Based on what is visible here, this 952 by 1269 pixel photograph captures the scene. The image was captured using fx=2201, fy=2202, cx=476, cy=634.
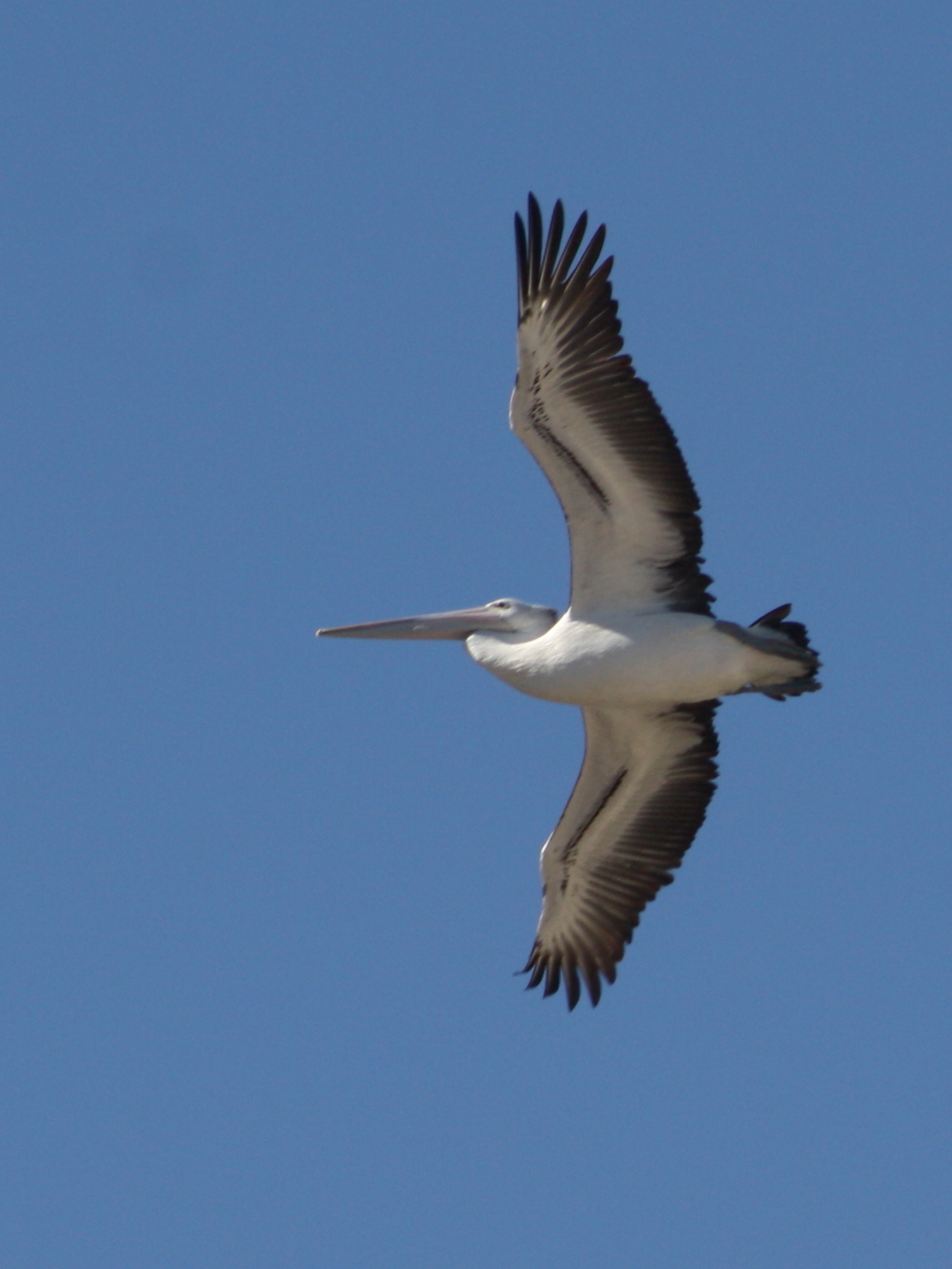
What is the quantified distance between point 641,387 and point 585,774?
2.87m

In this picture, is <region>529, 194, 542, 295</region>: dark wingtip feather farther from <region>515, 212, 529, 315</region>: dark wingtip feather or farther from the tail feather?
the tail feather

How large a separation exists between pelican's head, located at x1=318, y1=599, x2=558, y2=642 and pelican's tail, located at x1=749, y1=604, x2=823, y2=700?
4.78ft

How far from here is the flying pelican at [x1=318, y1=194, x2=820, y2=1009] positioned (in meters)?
13.2

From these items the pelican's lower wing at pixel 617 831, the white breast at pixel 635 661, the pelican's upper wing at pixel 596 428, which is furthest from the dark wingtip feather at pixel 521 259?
the pelican's lower wing at pixel 617 831

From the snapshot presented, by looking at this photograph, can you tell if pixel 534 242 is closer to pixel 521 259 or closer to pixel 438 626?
pixel 521 259

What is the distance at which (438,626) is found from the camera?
586 inches

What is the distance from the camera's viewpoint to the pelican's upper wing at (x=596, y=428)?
13.2m

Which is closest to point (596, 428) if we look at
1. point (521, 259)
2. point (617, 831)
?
point (521, 259)

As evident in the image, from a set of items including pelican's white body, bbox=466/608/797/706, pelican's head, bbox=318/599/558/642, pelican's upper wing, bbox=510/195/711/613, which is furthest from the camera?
pelican's head, bbox=318/599/558/642

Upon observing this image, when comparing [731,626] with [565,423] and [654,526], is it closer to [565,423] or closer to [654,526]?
[654,526]

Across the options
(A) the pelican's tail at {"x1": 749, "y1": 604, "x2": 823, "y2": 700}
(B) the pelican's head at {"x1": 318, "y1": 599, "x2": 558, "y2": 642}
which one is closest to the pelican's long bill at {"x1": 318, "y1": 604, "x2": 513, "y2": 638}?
(B) the pelican's head at {"x1": 318, "y1": 599, "x2": 558, "y2": 642}

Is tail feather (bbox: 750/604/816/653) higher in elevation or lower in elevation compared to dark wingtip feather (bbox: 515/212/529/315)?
lower

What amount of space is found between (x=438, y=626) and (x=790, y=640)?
8.16ft

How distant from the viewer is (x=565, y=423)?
13.3 m
